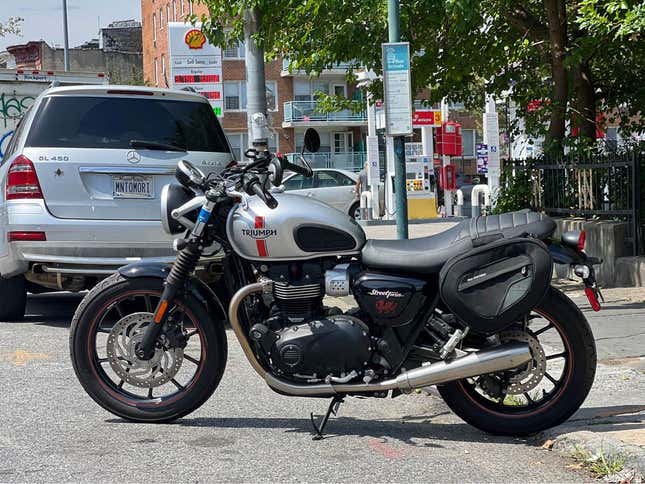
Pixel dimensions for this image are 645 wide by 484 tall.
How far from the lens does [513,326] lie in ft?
17.5

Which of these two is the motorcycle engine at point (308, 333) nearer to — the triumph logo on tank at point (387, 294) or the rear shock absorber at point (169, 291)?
the triumph logo on tank at point (387, 294)

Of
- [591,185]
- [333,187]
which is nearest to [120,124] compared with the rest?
[591,185]

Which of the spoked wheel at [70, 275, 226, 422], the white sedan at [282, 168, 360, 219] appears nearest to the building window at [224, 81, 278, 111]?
the white sedan at [282, 168, 360, 219]

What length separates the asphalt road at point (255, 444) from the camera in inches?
191

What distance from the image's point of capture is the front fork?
18.1 ft

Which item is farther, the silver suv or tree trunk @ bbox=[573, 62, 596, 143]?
tree trunk @ bbox=[573, 62, 596, 143]

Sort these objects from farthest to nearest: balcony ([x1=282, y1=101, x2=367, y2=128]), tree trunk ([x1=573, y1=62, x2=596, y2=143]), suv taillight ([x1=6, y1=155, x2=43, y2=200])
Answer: balcony ([x1=282, y1=101, x2=367, y2=128])
tree trunk ([x1=573, y1=62, x2=596, y2=143])
suv taillight ([x1=6, y1=155, x2=43, y2=200])

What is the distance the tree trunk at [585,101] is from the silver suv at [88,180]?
602 centimetres

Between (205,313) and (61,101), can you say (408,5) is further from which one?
(205,313)

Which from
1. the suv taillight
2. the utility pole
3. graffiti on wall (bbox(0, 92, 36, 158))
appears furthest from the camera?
graffiti on wall (bbox(0, 92, 36, 158))

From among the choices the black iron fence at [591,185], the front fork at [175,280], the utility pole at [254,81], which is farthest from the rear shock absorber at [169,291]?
the utility pole at [254,81]

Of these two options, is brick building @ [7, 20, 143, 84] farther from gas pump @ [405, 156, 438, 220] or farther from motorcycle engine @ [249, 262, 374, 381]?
motorcycle engine @ [249, 262, 374, 381]

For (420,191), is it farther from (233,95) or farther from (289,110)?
(233,95)

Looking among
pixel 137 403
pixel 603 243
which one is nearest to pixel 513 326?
pixel 137 403
